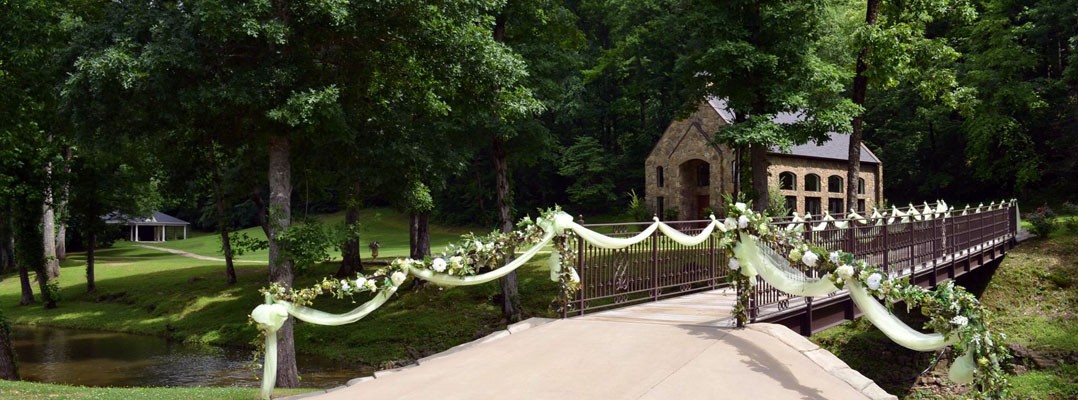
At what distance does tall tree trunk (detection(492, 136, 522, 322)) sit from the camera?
25688 millimetres

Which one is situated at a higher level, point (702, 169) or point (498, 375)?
point (702, 169)

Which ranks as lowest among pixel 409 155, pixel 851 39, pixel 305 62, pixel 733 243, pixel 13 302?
pixel 13 302

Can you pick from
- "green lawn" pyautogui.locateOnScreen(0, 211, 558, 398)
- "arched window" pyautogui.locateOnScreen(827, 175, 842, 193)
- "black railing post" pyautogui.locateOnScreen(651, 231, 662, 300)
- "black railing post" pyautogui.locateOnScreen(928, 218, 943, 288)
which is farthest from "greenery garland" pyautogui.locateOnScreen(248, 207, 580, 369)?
"arched window" pyautogui.locateOnScreen(827, 175, 842, 193)

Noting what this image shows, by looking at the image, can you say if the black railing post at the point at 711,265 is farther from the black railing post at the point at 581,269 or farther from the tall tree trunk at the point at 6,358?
the tall tree trunk at the point at 6,358

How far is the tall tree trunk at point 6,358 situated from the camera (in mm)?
17375

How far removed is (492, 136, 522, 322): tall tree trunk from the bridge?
987cm

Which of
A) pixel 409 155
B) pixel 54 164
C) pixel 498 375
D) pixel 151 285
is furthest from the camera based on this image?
pixel 151 285

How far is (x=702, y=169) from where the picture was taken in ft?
149

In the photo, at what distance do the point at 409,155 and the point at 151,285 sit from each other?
2091cm

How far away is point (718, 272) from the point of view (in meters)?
16.8

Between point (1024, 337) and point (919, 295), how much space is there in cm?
1615

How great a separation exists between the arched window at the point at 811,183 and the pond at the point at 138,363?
97.4 feet

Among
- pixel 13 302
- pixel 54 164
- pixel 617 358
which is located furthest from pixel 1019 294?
pixel 13 302

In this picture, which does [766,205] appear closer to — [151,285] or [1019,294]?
[1019,294]
